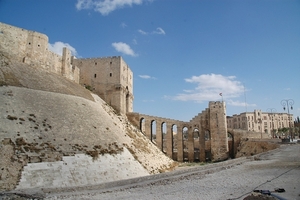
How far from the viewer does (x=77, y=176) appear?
1717 centimetres

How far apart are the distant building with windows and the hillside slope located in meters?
87.0

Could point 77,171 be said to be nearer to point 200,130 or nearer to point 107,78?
point 107,78

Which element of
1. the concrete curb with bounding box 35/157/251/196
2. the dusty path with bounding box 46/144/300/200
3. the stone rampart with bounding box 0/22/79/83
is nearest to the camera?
the dusty path with bounding box 46/144/300/200

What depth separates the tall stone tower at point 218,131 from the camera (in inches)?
1791

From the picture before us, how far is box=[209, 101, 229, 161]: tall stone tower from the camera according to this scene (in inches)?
1791

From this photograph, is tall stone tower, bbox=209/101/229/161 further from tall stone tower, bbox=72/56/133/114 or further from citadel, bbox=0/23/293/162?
tall stone tower, bbox=72/56/133/114

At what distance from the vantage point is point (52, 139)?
19.1 meters

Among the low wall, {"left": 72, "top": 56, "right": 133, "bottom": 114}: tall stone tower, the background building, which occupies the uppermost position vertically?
Result: {"left": 72, "top": 56, "right": 133, "bottom": 114}: tall stone tower

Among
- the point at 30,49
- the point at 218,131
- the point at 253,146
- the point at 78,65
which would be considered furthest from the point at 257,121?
the point at 30,49

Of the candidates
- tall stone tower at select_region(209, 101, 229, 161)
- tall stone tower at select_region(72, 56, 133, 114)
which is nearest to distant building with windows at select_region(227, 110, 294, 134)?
tall stone tower at select_region(209, 101, 229, 161)

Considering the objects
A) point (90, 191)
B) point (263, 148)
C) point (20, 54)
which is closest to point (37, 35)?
point (20, 54)

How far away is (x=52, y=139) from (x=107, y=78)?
2463cm

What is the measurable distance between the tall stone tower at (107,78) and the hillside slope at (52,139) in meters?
11.2

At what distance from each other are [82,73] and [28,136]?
88.7 ft
